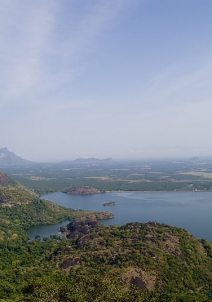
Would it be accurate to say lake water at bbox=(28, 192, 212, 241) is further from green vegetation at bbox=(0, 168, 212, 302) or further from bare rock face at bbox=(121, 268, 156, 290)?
bare rock face at bbox=(121, 268, 156, 290)

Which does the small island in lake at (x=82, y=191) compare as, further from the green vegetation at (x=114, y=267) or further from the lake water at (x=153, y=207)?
the green vegetation at (x=114, y=267)

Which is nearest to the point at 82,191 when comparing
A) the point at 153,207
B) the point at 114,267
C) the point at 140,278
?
the point at 153,207

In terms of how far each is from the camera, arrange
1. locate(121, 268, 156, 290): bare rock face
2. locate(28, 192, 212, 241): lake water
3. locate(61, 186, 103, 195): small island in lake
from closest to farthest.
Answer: locate(121, 268, 156, 290): bare rock face < locate(28, 192, 212, 241): lake water < locate(61, 186, 103, 195): small island in lake

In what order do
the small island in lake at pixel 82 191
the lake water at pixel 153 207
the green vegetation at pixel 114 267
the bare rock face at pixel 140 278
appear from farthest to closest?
the small island in lake at pixel 82 191, the lake water at pixel 153 207, the bare rock face at pixel 140 278, the green vegetation at pixel 114 267

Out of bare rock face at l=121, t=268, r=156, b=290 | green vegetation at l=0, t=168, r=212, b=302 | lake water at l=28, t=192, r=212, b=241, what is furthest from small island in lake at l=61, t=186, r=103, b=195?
bare rock face at l=121, t=268, r=156, b=290

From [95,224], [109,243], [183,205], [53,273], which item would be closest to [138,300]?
[53,273]

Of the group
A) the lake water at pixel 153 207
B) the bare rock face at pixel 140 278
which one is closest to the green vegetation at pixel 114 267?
the bare rock face at pixel 140 278

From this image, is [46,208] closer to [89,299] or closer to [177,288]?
[177,288]

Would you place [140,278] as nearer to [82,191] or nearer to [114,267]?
[114,267]
